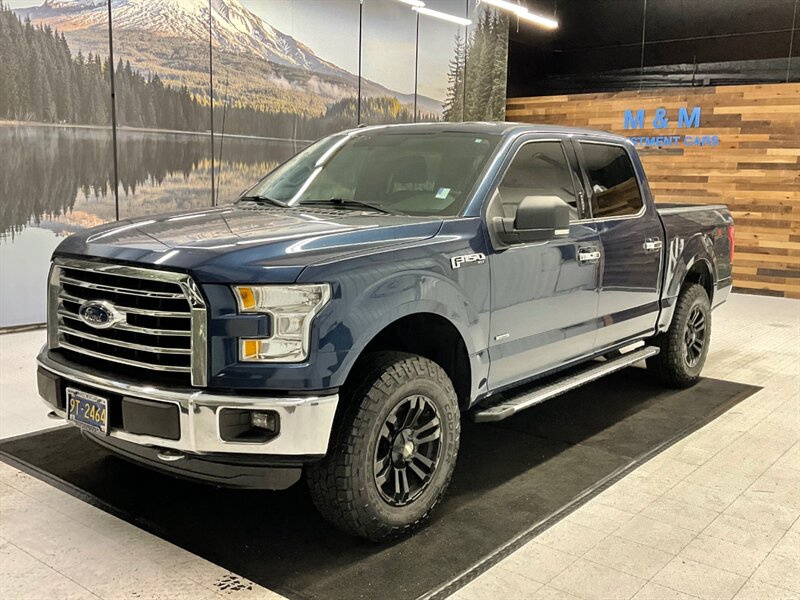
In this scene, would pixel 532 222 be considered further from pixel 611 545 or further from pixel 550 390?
pixel 611 545

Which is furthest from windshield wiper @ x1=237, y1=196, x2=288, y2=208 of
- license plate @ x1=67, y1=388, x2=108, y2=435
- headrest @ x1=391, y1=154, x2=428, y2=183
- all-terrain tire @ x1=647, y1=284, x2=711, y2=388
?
all-terrain tire @ x1=647, y1=284, x2=711, y2=388

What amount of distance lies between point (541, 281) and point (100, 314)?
1951 millimetres

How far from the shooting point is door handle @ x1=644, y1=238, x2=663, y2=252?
4.39m

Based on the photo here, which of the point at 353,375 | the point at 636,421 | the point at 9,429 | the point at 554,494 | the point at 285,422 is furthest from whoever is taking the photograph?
the point at 636,421

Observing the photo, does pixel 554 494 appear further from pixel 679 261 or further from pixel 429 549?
pixel 679 261

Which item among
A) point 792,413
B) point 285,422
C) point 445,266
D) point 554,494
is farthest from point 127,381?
point 792,413

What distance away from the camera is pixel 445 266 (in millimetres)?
2932

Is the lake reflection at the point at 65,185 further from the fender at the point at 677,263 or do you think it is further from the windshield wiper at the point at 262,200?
the fender at the point at 677,263

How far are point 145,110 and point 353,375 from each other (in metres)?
5.70

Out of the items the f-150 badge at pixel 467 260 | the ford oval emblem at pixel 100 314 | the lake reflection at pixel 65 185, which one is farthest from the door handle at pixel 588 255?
the lake reflection at pixel 65 185

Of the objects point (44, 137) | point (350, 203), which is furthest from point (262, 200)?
point (44, 137)

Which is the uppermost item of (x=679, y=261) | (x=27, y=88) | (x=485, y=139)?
(x=27, y=88)

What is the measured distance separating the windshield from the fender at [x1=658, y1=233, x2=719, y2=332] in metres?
1.81

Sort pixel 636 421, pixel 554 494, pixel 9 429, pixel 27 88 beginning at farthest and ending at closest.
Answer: pixel 27 88
pixel 636 421
pixel 9 429
pixel 554 494
